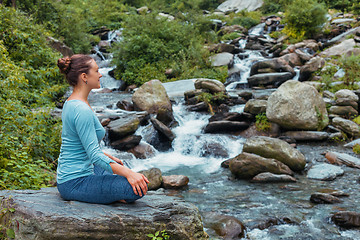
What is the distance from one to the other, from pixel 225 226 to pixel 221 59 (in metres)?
15.7

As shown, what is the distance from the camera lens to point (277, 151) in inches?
302

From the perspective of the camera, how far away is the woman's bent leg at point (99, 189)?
2635 mm

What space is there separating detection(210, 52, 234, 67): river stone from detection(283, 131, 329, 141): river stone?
9.88m

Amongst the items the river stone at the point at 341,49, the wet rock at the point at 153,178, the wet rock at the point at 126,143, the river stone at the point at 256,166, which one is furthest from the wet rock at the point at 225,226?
the river stone at the point at 341,49

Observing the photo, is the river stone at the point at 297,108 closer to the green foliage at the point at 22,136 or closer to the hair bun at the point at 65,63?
the green foliage at the point at 22,136

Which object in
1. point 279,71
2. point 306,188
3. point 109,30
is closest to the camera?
point 306,188

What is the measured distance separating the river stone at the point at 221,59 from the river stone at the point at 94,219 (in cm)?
1671

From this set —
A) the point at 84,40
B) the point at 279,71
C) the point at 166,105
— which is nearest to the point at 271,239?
the point at 166,105

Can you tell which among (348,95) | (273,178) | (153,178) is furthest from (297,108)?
(153,178)

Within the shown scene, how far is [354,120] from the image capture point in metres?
10.2

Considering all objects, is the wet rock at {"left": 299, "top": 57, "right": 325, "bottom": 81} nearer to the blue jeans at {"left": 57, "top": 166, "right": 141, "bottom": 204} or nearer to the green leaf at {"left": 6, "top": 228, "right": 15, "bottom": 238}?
the blue jeans at {"left": 57, "top": 166, "right": 141, "bottom": 204}

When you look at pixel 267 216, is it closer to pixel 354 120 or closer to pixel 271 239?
pixel 271 239

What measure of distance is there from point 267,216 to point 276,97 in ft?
18.3

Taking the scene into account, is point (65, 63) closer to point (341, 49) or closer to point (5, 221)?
point (5, 221)
